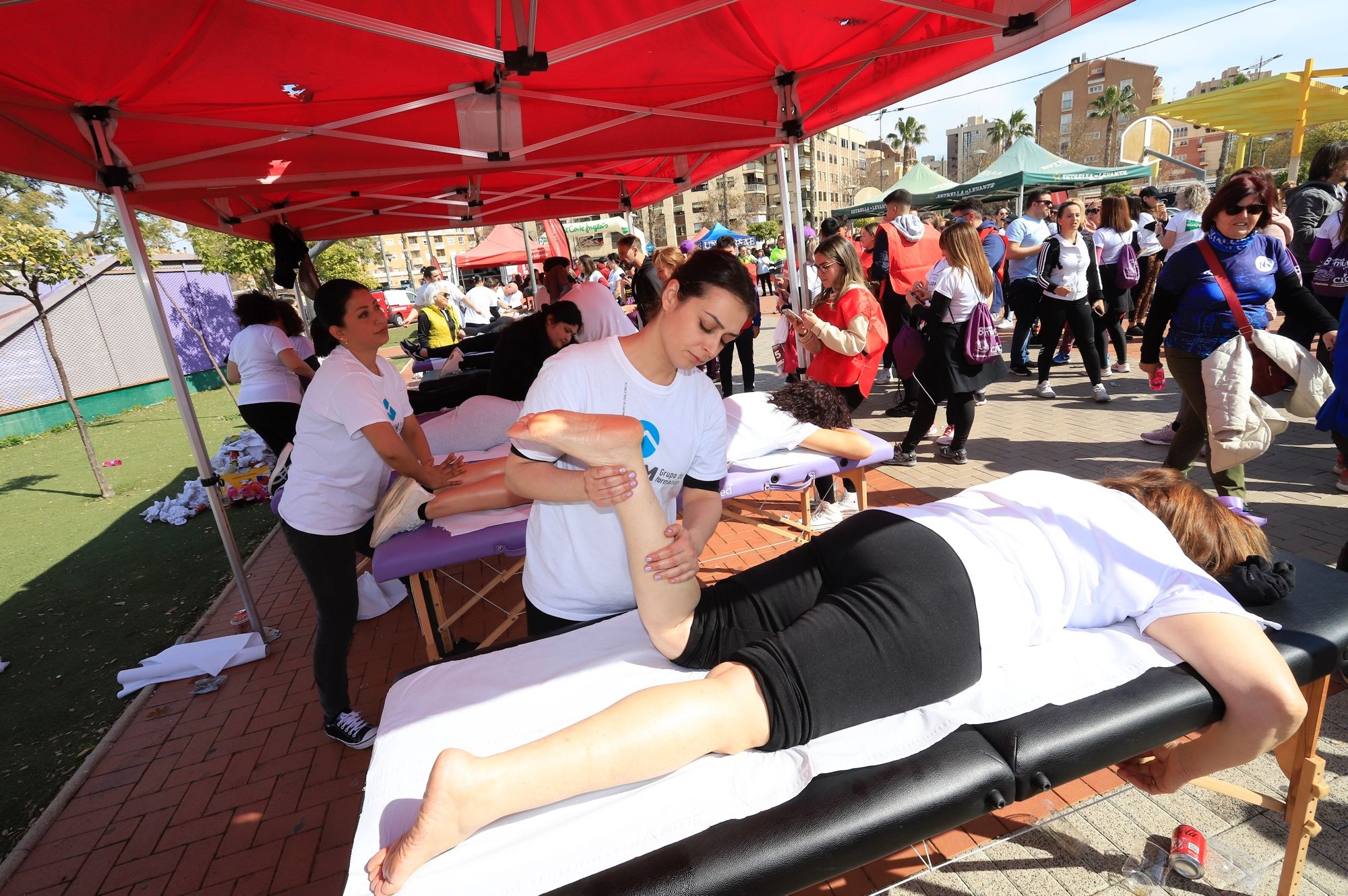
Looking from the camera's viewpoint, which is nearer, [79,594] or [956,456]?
[79,594]

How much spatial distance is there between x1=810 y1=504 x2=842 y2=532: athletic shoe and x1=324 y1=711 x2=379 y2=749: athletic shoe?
2.63 metres

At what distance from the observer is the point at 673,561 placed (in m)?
1.64

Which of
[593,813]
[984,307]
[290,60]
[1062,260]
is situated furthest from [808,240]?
[593,813]

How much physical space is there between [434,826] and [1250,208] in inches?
165

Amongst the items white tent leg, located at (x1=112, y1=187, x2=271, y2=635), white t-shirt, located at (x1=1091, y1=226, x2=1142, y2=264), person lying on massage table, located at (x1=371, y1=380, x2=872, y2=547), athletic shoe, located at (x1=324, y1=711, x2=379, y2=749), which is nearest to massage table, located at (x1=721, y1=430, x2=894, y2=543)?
person lying on massage table, located at (x1=371, y1=380, x2=872, y2=547)

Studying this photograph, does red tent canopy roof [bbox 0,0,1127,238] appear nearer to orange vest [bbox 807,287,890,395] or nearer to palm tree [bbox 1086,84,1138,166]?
orange vest [bbox 807,287,890,395]

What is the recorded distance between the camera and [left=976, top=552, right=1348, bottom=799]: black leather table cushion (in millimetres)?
1492

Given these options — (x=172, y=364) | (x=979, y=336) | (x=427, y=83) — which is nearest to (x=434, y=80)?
(x=427, y=83)

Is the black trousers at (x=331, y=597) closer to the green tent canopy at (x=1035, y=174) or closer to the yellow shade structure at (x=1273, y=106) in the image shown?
the yellow shade structure at (x=1273, y=106)

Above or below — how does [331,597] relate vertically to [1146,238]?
below

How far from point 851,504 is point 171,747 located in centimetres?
386

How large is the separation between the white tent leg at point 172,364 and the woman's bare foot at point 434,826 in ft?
8.68

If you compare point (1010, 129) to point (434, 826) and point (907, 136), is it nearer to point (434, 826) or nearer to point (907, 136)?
point (907, 136)

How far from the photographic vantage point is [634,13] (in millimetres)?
2785
